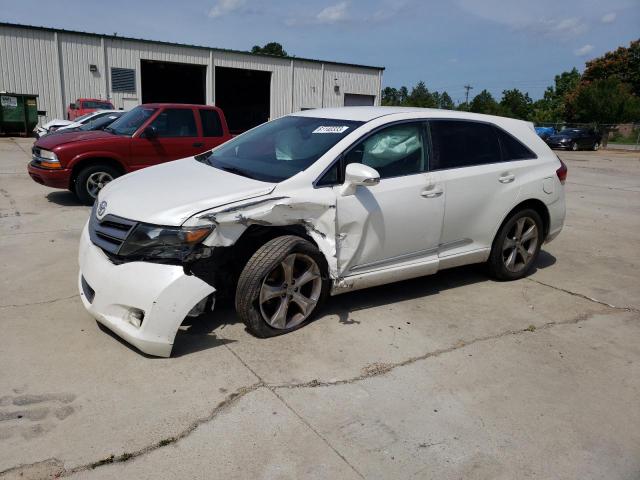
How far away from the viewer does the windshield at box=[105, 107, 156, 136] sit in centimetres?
887

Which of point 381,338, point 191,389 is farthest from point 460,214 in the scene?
point 191,389

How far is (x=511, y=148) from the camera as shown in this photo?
533cm

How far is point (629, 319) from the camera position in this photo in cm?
478

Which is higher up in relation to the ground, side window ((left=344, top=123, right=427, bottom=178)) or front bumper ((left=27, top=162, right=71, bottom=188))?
side window ((left=344, top=123, right=427, bottom=178))

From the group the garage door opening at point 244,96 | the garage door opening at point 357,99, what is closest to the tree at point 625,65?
the garage door opening at point 357,99

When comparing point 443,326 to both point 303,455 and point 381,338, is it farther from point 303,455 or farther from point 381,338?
point 303,455

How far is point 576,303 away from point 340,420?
3.14 meters

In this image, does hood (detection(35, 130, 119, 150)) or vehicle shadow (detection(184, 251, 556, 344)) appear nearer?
vehicle shadow (detection(184, 251, 556, 344))

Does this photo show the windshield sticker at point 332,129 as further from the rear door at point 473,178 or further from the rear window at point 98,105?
the rear window at point 98,105

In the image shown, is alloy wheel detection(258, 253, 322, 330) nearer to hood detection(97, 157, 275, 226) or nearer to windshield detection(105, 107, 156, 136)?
hood detection(97, 157, 275, 226)

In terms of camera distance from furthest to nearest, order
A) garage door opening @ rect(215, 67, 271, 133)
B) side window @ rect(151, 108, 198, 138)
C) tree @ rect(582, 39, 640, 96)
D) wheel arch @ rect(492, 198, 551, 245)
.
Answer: tree @ rect(582, 39, 640, 96) → garage door opening @ rect(215, 67, 271, 133) → side window @ rect(151, 108, 198, 138) → wheel arch @ rect(492, 198, 551, 245)

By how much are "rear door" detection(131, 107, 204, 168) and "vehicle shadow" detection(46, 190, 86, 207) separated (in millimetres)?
1173

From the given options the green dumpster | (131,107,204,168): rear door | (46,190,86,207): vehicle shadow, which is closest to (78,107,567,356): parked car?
(131,107,204,168): rear door

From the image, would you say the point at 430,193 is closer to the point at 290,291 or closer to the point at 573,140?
the point at 290,291
